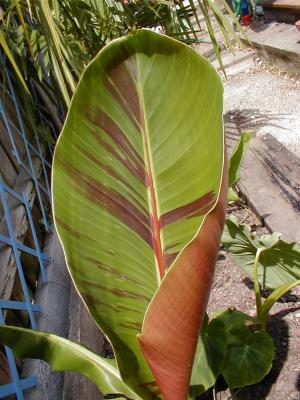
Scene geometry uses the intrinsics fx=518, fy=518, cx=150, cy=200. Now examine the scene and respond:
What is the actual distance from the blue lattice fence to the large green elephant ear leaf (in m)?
0.49

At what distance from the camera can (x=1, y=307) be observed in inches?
55.9

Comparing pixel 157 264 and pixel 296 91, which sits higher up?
pixel 157 264

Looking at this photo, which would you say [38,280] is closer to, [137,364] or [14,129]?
[14,129]

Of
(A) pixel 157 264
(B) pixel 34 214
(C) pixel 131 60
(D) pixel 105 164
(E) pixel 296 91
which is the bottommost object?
(E) pixel 296 91

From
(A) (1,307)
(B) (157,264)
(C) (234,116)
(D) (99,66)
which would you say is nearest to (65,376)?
(A) (1,307)

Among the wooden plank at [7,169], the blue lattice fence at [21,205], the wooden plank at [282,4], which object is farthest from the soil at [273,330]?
the wooden plank at [282,4]

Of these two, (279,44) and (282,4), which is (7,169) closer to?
(279,44)

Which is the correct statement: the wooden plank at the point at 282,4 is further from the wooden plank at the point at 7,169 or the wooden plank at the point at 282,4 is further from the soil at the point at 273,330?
the wooden plank at the point at 7,169

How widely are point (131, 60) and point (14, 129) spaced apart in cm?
149

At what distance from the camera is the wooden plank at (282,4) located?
17.2 feet

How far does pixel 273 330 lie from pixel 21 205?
40.9 inches

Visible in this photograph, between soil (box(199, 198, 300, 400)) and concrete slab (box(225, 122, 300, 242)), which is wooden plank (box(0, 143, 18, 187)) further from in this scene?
concrete slab (box(225, 122, 300, 242))

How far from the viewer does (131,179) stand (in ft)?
3.40

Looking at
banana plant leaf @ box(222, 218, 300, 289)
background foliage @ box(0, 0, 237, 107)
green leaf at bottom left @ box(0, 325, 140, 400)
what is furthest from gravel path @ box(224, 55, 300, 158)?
green leaf at bottom left @ box(0, 325, 140, 400)
